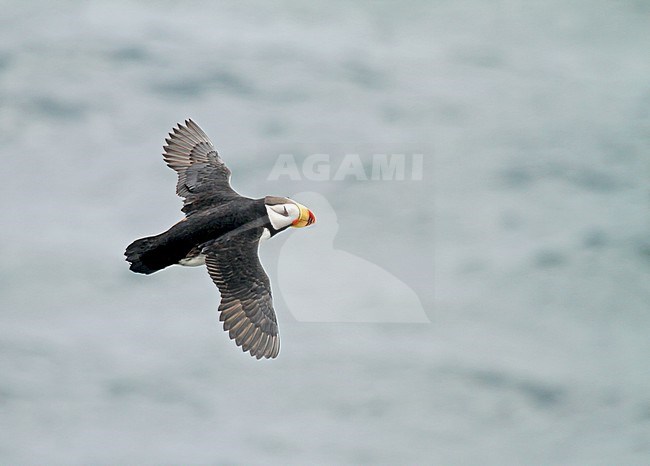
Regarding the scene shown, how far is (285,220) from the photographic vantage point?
1395 cm

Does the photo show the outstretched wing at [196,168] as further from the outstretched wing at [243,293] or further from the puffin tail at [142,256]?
the puffin tail at [142,256]

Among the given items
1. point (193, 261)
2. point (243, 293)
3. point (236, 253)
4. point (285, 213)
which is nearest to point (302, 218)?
point (285, 213)

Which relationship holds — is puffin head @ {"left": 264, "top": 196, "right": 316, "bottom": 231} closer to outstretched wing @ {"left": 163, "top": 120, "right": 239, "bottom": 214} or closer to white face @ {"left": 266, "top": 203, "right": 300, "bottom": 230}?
white face @ {"left": 266, "top": 203, "right": 300, "bottom": 230}

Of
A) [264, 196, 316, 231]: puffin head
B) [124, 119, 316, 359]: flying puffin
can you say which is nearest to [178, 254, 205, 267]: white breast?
[124, 119, 316, 359]: flying puffin

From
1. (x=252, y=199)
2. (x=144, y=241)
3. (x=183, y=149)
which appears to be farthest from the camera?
(x=183, y=149)

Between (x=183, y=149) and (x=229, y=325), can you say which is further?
(x=183, y=149)

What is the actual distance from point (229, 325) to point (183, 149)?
3185mm

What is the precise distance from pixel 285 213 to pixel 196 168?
1.91 metres

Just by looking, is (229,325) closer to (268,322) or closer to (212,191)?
(268,322)

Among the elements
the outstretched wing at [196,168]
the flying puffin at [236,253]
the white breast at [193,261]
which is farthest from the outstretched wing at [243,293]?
the outstretched wing at [196,168]

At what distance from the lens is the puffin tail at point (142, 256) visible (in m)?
13.0

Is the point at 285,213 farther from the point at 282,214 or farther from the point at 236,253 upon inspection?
the point at 236,253

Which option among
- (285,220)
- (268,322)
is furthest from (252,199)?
(268,322)

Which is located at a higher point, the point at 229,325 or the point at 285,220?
the point at 285,220
